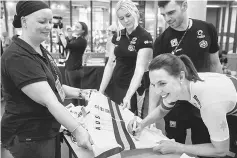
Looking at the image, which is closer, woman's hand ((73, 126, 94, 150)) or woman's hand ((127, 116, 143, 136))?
woman's hand ((73, 126, 94, 150))

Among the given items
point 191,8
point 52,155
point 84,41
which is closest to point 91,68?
point 84,41

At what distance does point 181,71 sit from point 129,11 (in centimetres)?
82

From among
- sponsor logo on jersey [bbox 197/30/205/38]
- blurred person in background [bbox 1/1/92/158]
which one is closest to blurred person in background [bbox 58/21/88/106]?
sponsor logo on jersey [bbox 197/30/205/38]

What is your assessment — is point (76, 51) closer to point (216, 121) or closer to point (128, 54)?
point (128, 54)

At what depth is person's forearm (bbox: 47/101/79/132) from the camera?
105 centimetres

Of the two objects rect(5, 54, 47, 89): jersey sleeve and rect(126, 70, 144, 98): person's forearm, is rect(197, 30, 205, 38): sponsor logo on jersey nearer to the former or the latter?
rect(126, 70, 144, 98): person's forearm

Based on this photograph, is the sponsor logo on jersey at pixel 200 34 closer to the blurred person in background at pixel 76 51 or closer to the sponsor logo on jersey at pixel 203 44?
the sponsor logo on jersey at pixel 203 44

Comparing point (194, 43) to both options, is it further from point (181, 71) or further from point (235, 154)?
point (235, 154)

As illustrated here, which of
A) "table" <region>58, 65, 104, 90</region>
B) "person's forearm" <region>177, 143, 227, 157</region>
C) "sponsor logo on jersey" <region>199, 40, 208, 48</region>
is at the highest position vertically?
"sponsor logo on jersey" <region>199, 40, 208, 48</region>

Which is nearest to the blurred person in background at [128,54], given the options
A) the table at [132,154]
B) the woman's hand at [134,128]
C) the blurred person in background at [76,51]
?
the woman's hand at [134,128]

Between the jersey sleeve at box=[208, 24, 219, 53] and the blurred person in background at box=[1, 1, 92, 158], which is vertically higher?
the jersey sleeve at box=[208, 24, 219, 53]

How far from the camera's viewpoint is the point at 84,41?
3.50 m

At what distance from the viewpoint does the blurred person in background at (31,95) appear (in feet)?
3.37

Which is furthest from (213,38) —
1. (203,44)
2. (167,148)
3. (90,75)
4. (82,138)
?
(90,75)
